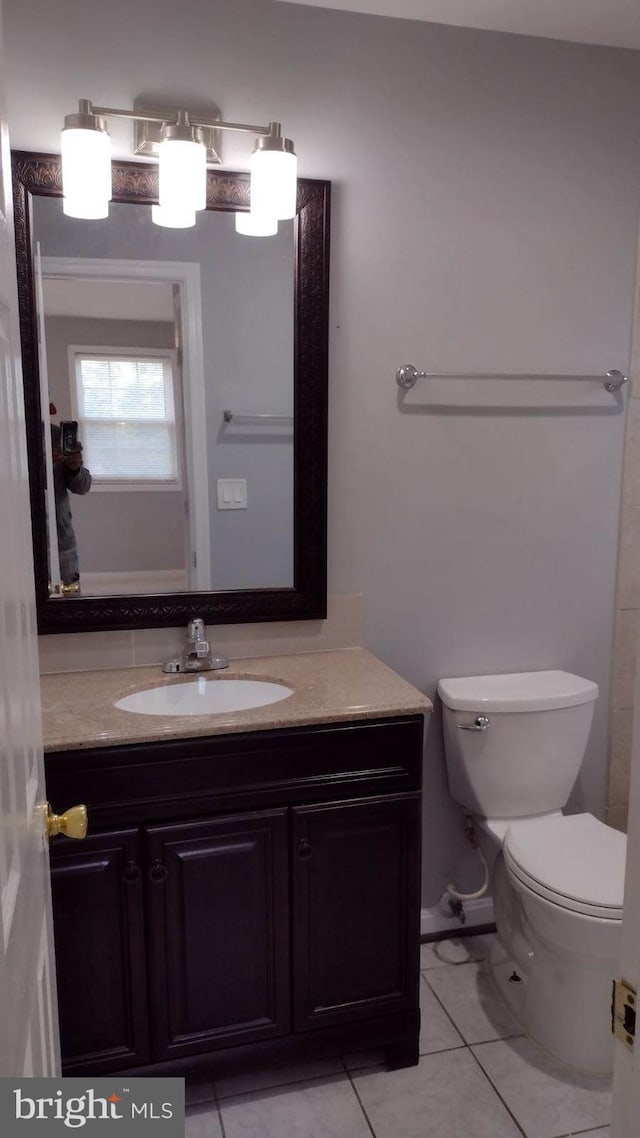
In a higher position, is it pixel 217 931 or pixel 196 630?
pixel 196 630

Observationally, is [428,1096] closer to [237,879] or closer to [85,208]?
[237,879]

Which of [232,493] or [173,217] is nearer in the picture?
[173,217]

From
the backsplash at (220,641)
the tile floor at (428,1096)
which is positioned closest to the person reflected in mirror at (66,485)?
the backsplash at (220,641)

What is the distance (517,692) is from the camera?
7.11ft

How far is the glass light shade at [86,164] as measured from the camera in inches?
66.6

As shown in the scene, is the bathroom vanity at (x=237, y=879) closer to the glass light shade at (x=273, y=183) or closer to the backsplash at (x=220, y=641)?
the backsplash at (x=220, y=641)

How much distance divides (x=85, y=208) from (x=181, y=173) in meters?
0.23

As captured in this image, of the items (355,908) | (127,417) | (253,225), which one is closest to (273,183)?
(253,225)

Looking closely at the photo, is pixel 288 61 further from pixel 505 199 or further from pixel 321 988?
pixel 321 988

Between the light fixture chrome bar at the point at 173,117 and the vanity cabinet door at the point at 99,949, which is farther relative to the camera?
the light fixture chrome bar at the point at 173,117

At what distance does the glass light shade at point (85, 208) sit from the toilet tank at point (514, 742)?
4.83 ft

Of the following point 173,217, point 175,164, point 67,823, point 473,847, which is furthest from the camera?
point 473,847

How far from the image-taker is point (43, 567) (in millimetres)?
1911

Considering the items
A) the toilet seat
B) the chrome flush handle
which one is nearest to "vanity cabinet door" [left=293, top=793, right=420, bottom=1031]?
the toilet seat
